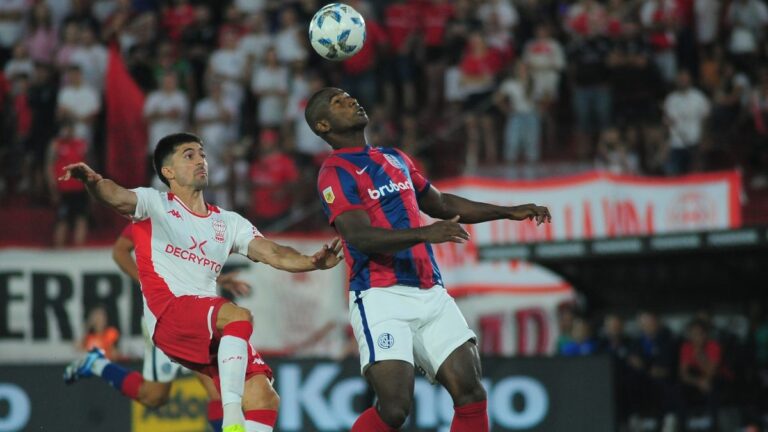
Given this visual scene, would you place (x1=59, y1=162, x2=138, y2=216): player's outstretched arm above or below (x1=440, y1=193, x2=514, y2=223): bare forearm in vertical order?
above

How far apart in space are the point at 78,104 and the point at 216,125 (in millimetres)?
1897

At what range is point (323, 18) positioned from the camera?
10.3 metres

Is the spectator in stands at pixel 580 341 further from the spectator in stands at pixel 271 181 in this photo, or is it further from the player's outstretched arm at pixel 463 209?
the player's outstretched arm at pixel 463 209

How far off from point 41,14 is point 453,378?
46.2 feet

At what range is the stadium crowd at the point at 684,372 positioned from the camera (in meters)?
15.9

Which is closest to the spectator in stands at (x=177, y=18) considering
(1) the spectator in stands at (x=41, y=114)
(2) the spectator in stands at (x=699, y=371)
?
(1) the spectator in stands at (x=41, y=114)

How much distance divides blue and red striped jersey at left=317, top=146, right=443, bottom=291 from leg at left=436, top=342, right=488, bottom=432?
1.76 feet

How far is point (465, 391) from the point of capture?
343 inches

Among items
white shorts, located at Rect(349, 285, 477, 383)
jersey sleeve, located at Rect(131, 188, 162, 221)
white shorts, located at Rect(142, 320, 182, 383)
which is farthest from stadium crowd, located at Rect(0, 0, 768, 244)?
white shorts, located at Rect(349, 285, 477, 383)

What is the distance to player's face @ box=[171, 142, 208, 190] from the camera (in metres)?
9.61

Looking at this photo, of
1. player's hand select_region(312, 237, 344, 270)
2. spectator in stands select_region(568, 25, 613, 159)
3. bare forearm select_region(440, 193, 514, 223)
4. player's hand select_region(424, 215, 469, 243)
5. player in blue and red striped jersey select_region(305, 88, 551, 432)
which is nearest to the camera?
player's hand select_region(424, 215, 469, 243)

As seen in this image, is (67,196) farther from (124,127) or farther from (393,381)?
(393,381)

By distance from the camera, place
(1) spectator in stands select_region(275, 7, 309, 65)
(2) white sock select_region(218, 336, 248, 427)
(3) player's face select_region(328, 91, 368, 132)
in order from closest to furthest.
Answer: (2) white sock select_region(218, 336, 248, 427)
(3) player's face select_region(328, 91, 368, 132)
(1) spectator in stands select_region(275, 7, 309, 65)

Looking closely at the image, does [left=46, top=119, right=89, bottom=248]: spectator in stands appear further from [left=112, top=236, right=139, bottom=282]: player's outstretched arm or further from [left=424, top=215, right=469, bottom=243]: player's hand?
[left=424, top=215, right=469, bottom=243]: player's hand
